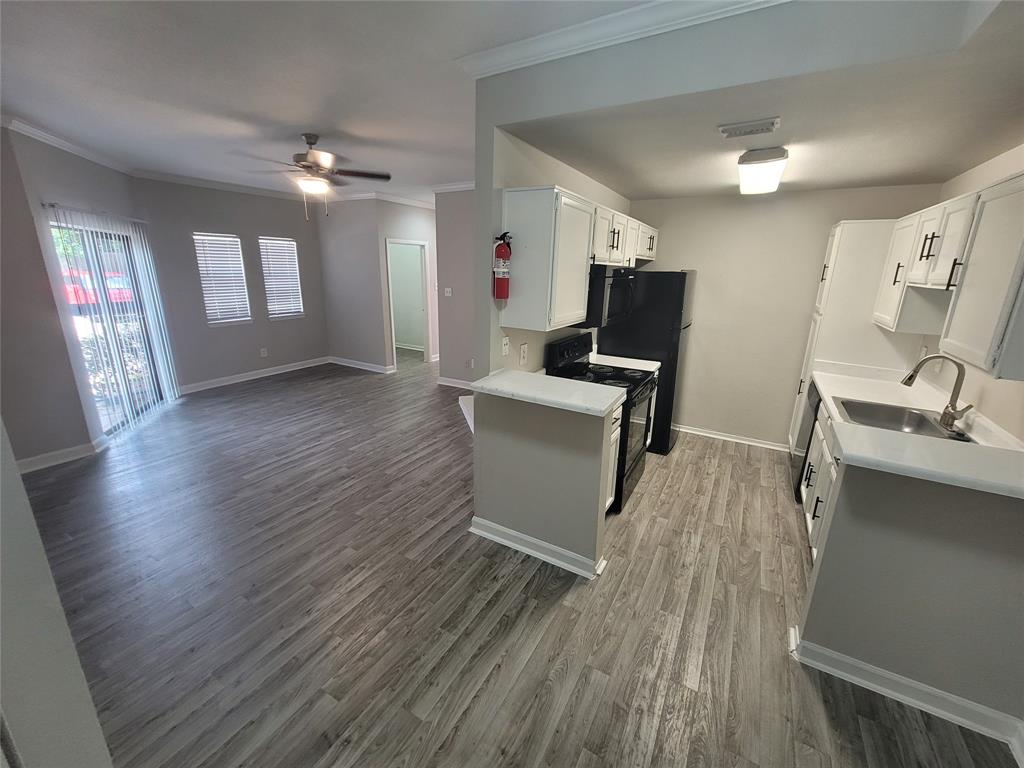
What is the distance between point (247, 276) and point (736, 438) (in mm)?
6656

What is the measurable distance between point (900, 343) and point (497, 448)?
313cm

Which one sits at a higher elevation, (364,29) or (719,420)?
(364,29)

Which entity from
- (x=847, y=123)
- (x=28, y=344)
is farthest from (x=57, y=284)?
(x=847, y=123)

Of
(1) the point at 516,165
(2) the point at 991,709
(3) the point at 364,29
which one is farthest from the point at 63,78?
(2) the point at 991,709

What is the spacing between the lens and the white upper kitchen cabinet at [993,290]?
1.51 metres

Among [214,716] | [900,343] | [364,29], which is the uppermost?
[364,29]

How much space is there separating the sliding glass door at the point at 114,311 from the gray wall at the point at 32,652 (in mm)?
4484

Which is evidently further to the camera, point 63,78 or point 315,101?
point 315,101

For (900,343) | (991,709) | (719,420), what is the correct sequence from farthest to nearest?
(719,420)
(900,343)
(991,709)

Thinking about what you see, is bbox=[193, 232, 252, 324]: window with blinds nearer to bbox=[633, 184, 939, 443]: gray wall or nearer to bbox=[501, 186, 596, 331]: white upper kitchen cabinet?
bbox=[501, 186, 596, 331]: white upper kitchen cabinet

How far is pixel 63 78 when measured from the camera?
2346mm

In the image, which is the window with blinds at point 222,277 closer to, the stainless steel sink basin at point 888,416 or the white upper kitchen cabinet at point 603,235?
the white upper kitchen cabinet at point 603,235

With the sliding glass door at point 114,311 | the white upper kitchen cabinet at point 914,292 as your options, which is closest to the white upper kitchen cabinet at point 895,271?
the white upper kitchen cabinet at point 914,292

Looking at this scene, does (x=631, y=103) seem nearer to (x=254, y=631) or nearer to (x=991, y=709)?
(x=991, y=709)
